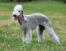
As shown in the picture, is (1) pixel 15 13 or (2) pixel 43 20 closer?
(1) pixel 15 13

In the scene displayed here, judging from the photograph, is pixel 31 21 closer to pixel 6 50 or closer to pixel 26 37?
pixel 26 37

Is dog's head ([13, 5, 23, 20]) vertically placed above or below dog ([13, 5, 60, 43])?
above

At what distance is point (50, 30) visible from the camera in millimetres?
10195

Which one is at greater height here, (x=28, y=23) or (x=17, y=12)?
(x=17, y=12)

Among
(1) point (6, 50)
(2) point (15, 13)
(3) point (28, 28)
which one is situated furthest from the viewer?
(3) point (28, 28)

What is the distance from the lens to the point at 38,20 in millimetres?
10062

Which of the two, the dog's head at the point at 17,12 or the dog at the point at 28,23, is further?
the dog at the point at 28,23

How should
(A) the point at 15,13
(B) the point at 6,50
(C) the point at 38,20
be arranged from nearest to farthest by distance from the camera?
(B) the point at 6,50, (A) the point at 15,13, (C) the point at 38,20

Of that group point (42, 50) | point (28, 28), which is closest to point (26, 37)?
point (28, 28)

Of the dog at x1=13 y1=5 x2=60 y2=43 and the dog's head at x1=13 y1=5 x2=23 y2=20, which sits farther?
the dog at x1=13 y1=5 x2=60 y2=43

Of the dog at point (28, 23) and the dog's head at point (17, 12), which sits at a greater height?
the dog's head at point (17, 12)

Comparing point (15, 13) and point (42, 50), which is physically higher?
point (15, 13)

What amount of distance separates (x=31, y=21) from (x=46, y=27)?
79 cm

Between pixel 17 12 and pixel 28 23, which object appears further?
pixel 28 23
